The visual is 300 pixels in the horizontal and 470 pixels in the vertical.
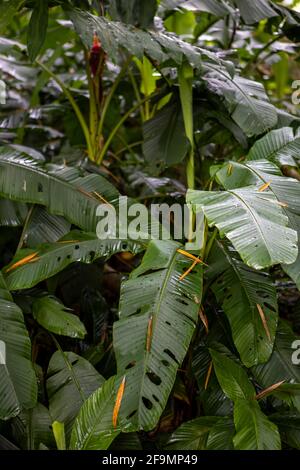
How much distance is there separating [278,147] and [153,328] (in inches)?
28.2

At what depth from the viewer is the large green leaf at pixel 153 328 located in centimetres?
109

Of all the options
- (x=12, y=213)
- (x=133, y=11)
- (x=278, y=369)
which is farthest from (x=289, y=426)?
(x=133, y=11)

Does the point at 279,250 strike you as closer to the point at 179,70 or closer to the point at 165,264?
the point at 165,264

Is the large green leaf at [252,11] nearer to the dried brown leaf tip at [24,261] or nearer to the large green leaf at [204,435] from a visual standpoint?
the dried brown leaf tip at [24,261]

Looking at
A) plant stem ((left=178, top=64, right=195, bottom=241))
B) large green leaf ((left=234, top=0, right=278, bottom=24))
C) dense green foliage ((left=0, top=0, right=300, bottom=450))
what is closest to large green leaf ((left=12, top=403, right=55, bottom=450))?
dense green foliage ((left=0, top=0, right=300, bottom=450))

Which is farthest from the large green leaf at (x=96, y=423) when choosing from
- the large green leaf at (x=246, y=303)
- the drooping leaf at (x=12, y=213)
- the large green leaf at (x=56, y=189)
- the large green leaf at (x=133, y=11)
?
the large green leaf at (x=133, y=11)

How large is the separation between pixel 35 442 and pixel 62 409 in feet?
0.32

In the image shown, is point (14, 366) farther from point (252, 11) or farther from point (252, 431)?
point (252, 11)

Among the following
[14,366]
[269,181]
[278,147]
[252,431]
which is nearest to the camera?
[252,431]

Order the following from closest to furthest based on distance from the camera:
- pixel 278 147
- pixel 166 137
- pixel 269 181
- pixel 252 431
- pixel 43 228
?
pixel 252 431 < pixel 269 181 < pixel 278 147 < pixel 43 228 < pixel 166 137

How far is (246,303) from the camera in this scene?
129cm

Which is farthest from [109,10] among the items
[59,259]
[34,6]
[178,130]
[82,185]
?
[59,259]

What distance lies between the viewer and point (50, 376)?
138 centimetres

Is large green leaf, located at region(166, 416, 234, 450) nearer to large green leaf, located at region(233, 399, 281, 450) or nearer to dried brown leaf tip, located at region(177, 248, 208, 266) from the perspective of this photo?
large green leaf, located at region(233, 399, 281, 450)
